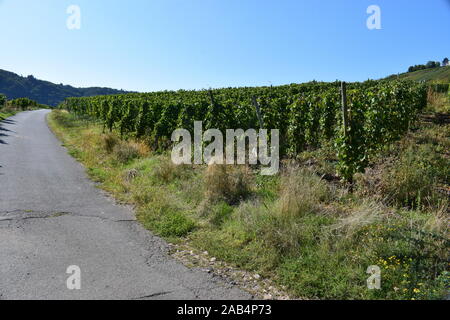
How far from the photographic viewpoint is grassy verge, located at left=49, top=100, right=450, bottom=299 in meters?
3.51

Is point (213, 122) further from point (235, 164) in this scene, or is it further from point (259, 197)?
point (259, 197)

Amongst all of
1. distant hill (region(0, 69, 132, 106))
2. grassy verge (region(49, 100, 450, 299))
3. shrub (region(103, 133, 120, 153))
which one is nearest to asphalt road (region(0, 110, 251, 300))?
grassy verge (region(49, 100, 450, 299))

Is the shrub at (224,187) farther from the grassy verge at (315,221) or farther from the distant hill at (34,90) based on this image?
the distant hill at (34,90)

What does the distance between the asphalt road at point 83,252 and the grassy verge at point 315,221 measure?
535 mm

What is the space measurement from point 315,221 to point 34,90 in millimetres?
199027

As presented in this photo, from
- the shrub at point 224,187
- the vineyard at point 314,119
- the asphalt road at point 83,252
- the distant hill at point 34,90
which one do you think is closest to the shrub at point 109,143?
the vineyard at point 314,119

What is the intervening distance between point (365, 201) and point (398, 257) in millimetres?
1584

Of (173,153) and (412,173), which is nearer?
(412,173)

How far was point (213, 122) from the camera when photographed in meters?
10.4

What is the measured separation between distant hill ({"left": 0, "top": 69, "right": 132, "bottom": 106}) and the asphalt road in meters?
177

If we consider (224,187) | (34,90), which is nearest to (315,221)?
(224,187)

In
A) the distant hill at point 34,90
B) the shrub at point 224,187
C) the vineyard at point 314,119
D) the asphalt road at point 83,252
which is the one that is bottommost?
the asphalt road at point 83,252

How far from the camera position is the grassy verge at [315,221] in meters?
3.51
